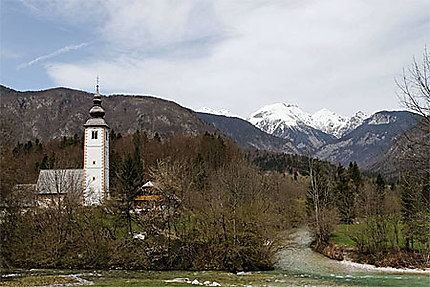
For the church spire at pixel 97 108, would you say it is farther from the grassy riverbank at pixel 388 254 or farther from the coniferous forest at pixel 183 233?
the grassy riverbank at pixel 388 254

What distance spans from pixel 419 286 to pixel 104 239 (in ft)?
76.4

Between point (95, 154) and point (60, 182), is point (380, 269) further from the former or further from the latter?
point (95, 154)

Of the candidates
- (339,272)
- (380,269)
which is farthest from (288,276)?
(380,269)

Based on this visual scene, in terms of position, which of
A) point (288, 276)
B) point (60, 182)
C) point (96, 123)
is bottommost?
point (288, 276)

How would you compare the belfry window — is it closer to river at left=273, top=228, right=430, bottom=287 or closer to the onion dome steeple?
the onion dome steeple

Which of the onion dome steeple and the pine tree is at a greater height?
the onion dome steeple

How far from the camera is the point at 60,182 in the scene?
45.4 m

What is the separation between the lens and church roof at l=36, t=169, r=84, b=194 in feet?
145

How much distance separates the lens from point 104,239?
121 feet

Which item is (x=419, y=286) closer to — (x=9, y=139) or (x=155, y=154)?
(x=9, y=139)

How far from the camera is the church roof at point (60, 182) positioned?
145ft

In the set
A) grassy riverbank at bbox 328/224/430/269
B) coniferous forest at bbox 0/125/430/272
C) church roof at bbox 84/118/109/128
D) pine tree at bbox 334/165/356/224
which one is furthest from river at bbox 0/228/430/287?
church roof at bbox 84/118/109/128

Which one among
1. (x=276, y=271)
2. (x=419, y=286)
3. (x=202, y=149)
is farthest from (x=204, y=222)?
(x=202, y=149)

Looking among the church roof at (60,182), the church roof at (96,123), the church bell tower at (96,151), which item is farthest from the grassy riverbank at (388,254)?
the church roof at (96,123)
